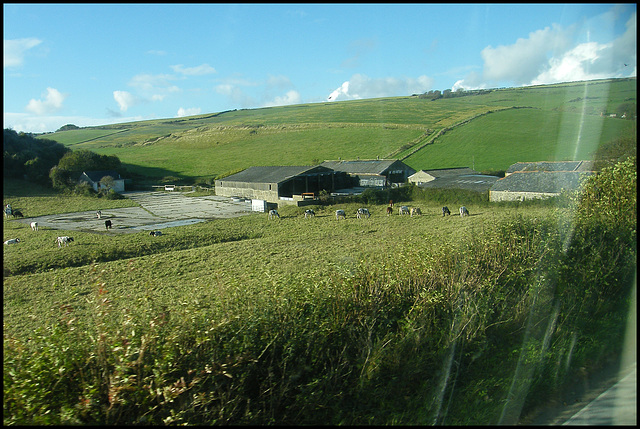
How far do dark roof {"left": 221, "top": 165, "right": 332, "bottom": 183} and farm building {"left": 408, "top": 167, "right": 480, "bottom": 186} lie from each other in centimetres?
873

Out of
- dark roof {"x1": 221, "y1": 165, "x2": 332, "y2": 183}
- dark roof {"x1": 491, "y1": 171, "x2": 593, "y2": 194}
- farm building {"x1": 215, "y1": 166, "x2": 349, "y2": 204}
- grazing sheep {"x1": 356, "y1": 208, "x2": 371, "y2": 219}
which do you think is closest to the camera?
grazing sheep {"x1": 356, "y1": 208, "x2": 371, "y2": 219}

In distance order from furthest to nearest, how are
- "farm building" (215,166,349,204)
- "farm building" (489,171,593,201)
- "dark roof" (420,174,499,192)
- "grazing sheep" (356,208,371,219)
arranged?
"farm building" (215,166,349,204) → "dark roof" (420,174,499,192) → "farm building" (489,171,593,201) → "grazing sheep" (356,208,371,219)

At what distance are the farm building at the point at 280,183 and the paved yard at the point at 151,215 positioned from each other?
200 centimetres

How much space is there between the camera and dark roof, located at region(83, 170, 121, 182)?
144 feet

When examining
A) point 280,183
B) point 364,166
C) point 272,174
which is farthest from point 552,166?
point 272,174

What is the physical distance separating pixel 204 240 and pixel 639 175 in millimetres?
15276

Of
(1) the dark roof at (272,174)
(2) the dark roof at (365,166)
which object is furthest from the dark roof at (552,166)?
(1) the dark roof at (272,174)

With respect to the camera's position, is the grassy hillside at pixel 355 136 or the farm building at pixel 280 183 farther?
the grassy hillside at pixel 355 136

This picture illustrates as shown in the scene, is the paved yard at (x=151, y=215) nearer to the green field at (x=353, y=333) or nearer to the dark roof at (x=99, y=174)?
the dark roof at (x=99, y=174)

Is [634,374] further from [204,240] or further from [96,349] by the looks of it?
[204,240]

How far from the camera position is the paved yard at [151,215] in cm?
2375

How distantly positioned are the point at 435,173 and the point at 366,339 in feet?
125

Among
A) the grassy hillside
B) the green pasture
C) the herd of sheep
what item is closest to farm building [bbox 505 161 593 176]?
the grassy hillside

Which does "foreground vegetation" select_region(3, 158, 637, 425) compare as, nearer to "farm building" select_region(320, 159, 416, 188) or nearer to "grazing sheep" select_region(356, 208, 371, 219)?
"grazing sheep" select_region(356, 208, 371, 219)
